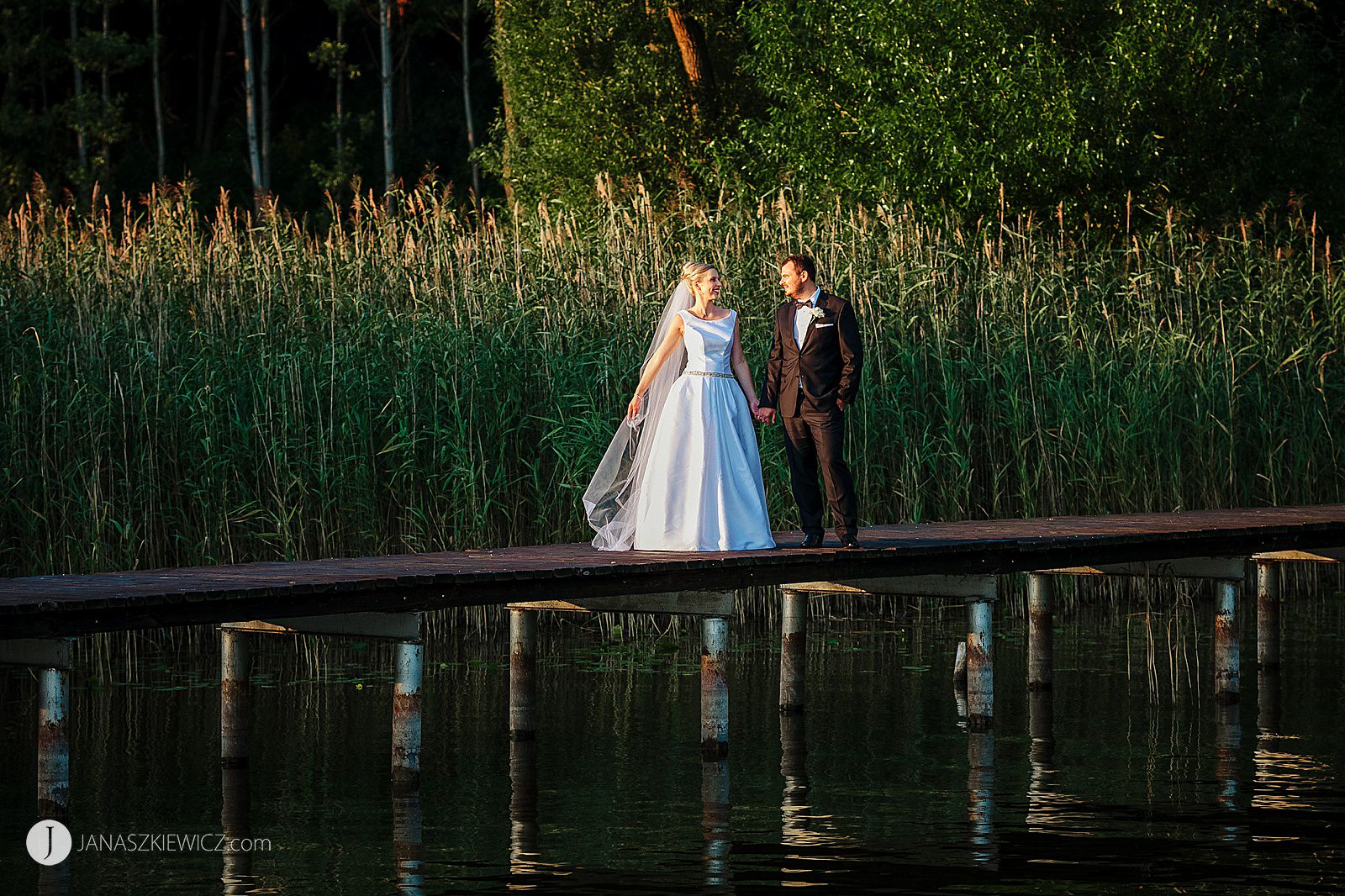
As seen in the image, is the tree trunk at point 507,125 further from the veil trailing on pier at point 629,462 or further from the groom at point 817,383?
the groom at point 817,383

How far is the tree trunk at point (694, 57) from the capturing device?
26719mm

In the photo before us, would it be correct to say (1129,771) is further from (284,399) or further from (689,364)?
(284,399)

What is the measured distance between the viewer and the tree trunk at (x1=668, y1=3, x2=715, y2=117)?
26719 mm

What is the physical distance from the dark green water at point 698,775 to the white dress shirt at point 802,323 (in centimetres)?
204

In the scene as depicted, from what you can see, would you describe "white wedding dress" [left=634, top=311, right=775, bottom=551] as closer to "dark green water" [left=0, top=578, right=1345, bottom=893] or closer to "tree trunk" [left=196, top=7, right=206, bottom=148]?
"dark green water" [left=0, top=578, right=1345, bottom=893]

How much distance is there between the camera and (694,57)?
26.9m

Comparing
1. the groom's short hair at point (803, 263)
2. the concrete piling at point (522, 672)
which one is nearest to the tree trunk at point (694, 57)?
the groom's short hair at point (803, 263)

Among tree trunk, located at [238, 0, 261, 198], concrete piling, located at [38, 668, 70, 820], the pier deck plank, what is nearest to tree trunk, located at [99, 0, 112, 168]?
tree trunk, located at [238, 0, 261, 198]

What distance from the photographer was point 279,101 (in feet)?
145

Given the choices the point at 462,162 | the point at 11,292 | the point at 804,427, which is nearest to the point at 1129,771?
the point at 804,427

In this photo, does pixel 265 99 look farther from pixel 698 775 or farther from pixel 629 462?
pixel 698 775

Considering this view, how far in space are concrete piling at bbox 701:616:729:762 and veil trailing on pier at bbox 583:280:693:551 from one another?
39.9 inches

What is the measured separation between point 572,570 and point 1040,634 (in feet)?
12.4

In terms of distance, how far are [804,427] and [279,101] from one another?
34735mm
